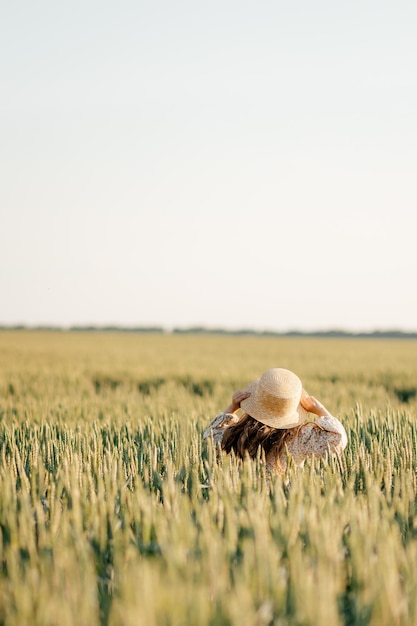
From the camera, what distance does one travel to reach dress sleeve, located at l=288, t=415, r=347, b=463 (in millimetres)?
3330

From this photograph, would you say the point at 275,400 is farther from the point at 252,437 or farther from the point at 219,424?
the point at 219,424

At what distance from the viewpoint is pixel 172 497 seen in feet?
7.61

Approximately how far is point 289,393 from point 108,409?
4.20 m

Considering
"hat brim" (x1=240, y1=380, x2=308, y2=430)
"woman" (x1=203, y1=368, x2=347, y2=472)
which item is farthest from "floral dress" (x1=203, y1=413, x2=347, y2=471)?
"hat brim" (x1=240, y1=380, x2=308, y2=430)

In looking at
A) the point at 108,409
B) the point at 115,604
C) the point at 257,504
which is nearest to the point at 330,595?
the point at 115,604

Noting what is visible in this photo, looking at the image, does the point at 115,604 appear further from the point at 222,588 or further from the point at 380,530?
the point at 380,530

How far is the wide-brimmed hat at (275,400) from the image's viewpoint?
10.4 ft

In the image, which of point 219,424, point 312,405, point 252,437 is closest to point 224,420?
point 219,424

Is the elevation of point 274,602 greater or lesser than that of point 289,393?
lesser

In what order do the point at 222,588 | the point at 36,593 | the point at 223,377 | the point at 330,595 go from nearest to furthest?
the point at 330,595, the point at 222,588, the point at 36,593, the point at 223,377

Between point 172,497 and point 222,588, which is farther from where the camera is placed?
point 172,497

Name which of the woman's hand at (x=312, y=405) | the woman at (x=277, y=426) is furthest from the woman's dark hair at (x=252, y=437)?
the woman's hand at (x=312, y=405)

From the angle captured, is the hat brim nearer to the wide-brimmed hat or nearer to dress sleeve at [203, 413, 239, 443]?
the wide-brimmed hat

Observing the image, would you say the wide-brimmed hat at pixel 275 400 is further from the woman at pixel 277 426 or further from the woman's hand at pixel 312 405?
the woman's hand at pixel 312 405
